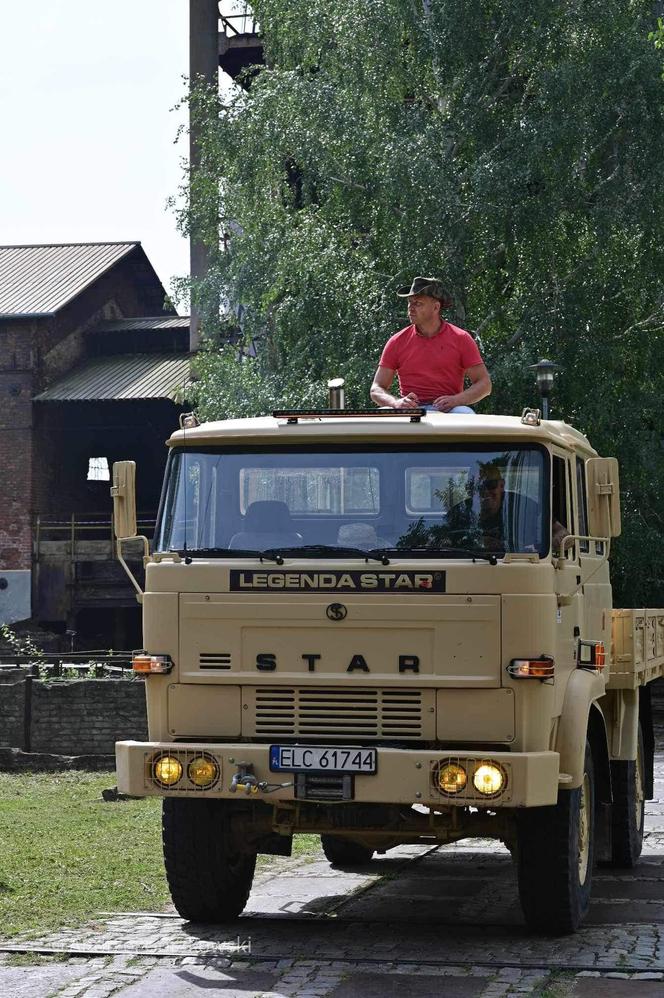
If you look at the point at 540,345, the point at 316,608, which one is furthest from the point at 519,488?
the point at 540,345

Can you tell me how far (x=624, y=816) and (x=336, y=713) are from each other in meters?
3.62

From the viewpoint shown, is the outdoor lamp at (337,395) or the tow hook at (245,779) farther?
the outdoor lamp at (337,395)

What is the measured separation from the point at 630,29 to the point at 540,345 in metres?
5.69

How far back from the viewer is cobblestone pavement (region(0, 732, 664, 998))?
22.8ft

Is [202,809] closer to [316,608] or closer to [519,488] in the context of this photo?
[316,608]

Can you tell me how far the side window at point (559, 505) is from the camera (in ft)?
26.4

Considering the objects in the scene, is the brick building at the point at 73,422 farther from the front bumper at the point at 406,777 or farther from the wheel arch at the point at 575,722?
the front bumper at the point at 406,777

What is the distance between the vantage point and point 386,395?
368 inches

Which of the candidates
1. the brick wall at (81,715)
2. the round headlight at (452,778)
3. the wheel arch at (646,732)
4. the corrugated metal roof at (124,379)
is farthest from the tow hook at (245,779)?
the corrugated metal roof at (124,379)

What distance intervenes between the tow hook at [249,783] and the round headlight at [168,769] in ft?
0.97

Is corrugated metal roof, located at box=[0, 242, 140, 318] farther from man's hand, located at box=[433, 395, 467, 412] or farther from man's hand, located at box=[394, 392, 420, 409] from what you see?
man's hand, located at box=[433, 395, 467, 412]

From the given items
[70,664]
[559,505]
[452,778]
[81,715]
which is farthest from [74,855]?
[70,664]

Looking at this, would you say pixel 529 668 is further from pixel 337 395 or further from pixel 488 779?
pixel 337 395

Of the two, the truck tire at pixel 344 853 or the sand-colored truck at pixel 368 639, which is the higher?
the sand-colored truck at pixel 368 639
